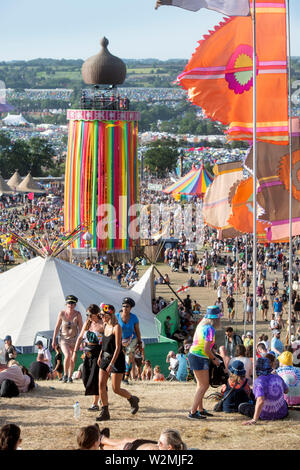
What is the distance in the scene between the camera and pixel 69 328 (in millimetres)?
10648

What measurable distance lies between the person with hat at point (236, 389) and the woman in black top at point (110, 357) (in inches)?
41.9

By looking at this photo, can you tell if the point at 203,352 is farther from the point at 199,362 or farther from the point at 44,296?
the point at 44,296

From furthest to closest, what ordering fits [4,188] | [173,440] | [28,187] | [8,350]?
[28,187] < [4,188] < [8,350] < [173,440]

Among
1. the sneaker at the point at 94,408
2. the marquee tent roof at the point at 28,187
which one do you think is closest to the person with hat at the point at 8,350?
the sneaker at the point at 94,408

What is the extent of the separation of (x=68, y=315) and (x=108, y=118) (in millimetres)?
24190

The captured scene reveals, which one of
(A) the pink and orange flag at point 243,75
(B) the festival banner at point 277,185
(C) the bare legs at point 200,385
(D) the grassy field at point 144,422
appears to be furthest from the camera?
(B) the festival banner at point 277,185

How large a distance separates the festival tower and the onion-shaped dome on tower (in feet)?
4.79

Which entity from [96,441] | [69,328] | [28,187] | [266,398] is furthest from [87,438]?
[28,187]

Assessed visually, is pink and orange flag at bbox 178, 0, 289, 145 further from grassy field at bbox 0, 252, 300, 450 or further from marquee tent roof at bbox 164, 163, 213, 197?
marquee tent roof at bbox 164, 163, 213, 197

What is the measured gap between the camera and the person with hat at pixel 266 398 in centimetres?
827

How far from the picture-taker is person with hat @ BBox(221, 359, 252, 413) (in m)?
8.68

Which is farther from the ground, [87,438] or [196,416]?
[87,438]

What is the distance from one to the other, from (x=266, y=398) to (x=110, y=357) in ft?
5.22

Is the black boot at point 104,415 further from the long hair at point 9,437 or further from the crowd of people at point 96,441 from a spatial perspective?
the long hair at point 9,437
